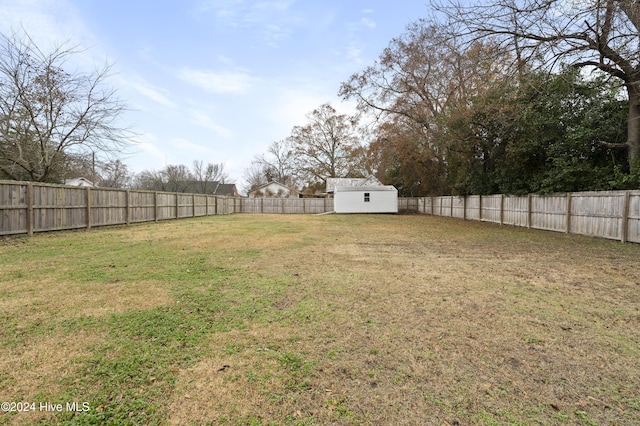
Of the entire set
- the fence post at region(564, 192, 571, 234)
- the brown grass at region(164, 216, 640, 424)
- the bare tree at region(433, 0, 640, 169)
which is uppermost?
the bare tree at region(433, 0, 640, 169)

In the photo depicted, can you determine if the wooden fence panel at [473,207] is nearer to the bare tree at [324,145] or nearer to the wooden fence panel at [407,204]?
the wooden fence panel at [407,204]

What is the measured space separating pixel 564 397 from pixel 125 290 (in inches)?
184

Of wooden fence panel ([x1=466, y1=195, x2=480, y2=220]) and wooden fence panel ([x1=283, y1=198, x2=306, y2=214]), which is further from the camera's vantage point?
wooden fence panel ([x1=283, y1=198, x2=306, y2=214])

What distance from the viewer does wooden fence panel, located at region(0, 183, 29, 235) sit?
8.09m

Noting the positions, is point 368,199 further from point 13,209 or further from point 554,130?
point 13,209

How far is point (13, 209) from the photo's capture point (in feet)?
27.3

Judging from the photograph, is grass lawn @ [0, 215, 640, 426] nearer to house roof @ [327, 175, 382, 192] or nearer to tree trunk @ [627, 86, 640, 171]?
tree trunk @ [627, 86, 640, 171]

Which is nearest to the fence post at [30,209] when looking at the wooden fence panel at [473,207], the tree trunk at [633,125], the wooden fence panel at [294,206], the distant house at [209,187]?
the tree trunk at [633,125]

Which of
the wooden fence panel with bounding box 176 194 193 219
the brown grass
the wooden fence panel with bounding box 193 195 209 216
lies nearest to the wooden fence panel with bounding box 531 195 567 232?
the brown grass

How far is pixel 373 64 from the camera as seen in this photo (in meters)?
22.1

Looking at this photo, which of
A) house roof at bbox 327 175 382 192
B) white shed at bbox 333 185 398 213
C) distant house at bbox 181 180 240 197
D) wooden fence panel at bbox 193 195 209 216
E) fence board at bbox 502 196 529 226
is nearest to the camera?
fence board at bbox 502 196 529 226

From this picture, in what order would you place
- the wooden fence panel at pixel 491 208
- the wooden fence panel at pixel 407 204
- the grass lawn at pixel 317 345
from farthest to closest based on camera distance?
the wooden fence panel at pixel 407 204 → the wooden fence panel at pixel 491 208 → the grass lawn at pixel 317 345

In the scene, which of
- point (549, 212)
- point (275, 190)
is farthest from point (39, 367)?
point (275, 190)

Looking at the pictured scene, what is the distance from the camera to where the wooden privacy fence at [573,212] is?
850cm
